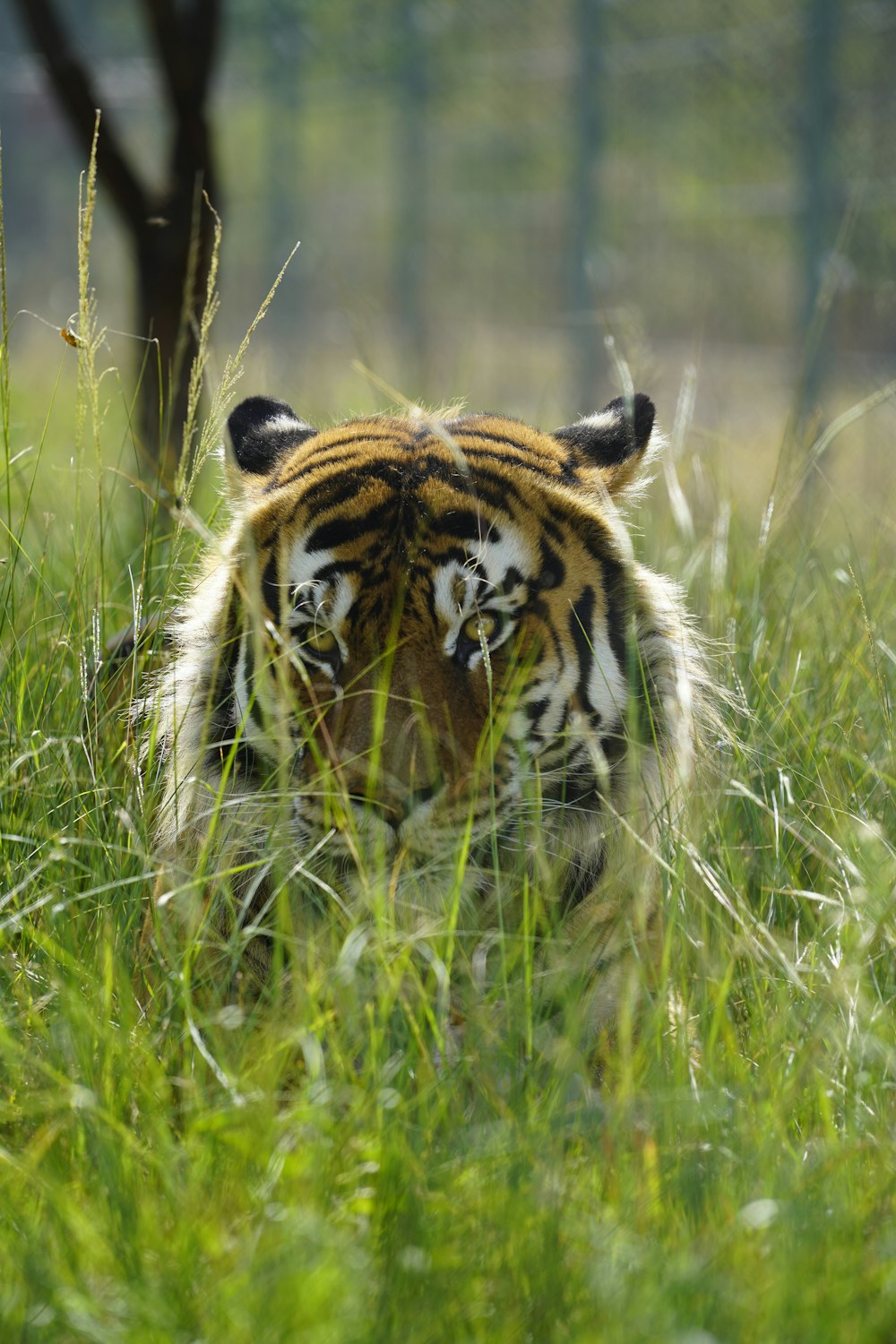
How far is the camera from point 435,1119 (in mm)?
1786

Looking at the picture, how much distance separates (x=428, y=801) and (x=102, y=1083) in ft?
2.29

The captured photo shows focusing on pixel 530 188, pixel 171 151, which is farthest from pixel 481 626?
pixel 530 188

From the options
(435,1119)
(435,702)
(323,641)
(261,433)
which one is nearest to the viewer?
(435,1119)

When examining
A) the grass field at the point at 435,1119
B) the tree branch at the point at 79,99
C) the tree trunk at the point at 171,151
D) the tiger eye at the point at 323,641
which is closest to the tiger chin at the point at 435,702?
the tiger eye at the point at 323,641

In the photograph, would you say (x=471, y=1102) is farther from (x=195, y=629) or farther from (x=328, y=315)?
(x=328, y=315)

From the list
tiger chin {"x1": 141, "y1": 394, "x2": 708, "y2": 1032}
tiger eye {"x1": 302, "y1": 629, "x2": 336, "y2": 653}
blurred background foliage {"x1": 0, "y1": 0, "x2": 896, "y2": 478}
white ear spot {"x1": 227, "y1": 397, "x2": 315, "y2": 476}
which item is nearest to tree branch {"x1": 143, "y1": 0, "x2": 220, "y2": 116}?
blurred background foliage {"x1": 0, "y1": 0, "x2": 896, "y2": 478}

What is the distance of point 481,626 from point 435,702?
0.57 ft

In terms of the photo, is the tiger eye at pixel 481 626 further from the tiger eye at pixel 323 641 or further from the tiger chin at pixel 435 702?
the tiger eye at pixel 323 641

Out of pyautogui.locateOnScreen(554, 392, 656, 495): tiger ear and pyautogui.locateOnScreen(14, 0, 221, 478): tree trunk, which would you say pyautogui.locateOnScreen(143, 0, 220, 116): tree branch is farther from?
pyautogui.locateOnScreen(554, 392, 656, 495): tiger ear

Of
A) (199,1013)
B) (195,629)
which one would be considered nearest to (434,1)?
(195,629)

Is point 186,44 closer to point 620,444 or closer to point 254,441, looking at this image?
point 254,441

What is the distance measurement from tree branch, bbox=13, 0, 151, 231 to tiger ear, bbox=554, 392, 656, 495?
7.75 feet

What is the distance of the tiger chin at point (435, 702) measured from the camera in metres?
2.33

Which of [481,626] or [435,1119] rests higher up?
[481,626]
